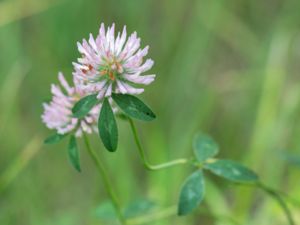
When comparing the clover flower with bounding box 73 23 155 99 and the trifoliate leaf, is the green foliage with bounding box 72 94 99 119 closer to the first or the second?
the clover flower with bounding box 73 23 155 99

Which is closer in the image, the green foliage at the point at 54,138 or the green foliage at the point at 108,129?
the green foliage at the point at 108,129

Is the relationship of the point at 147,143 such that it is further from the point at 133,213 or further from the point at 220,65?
the point at 133,213

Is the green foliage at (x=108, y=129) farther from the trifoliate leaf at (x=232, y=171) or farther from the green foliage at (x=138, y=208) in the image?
the green foliage at (x=138, y=208)

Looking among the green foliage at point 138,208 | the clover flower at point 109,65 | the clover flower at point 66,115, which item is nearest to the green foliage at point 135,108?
the clover flower at point 109,65

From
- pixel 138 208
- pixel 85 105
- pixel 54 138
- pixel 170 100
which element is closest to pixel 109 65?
pixel 85 105

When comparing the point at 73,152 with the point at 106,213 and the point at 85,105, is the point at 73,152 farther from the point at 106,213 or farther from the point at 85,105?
the point at 106,213
